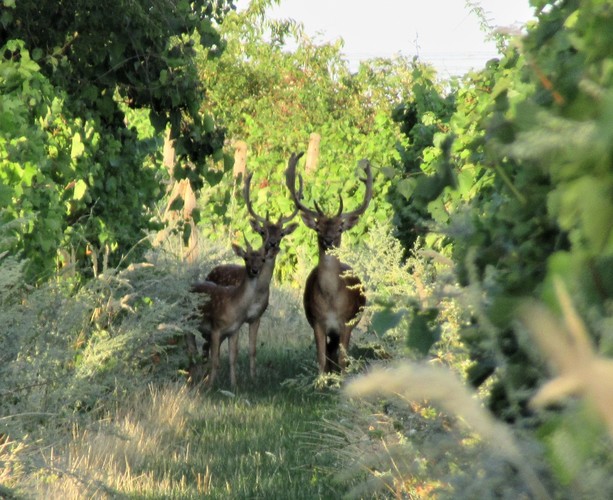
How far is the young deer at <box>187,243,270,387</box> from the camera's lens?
11.0m

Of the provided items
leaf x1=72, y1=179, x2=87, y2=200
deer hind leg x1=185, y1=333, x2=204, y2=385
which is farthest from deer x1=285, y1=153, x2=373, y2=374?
leaf x1=72, y1=179, x2=87, y2=200

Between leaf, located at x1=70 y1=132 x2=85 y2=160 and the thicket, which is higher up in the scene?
leaf, located at x1=70 y1=132 x2=85 y2=160

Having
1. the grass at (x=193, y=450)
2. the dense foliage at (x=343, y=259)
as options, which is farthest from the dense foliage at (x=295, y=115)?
the grass at (x=193, y=450)

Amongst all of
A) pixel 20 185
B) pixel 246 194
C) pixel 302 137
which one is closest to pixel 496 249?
pixel 20 185

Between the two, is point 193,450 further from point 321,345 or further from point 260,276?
point 260,276

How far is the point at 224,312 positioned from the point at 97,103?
9.10 ft

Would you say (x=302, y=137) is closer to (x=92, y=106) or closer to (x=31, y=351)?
(x=92, y=106)

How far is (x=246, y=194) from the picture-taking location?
12.4 metres

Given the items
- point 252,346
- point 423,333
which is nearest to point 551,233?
point 423,333

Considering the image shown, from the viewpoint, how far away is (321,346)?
11086mm

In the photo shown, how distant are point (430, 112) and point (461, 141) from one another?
5.96 feet

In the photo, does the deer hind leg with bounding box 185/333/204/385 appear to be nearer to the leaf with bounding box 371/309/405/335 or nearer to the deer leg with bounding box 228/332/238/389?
the deer leg with bounding box 228/332/238/389

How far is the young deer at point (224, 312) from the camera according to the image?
1098 centimetres

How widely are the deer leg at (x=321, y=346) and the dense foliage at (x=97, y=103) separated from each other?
2.23 m
